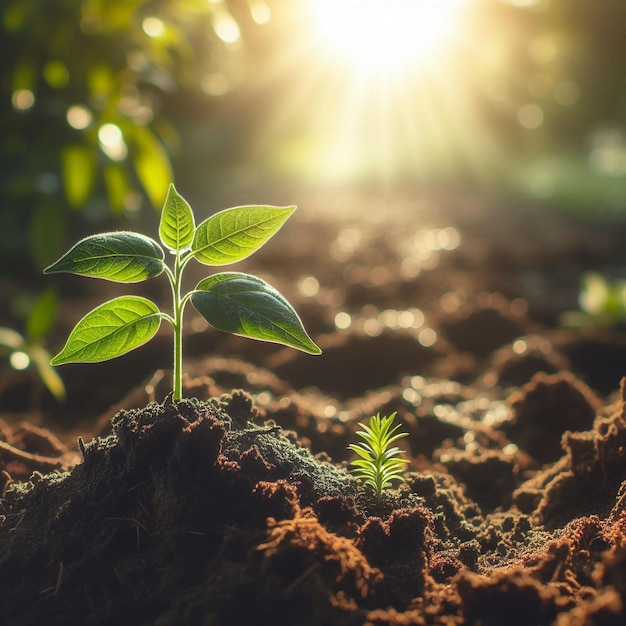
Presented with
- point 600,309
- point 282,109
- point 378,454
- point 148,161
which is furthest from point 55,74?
point 282,109

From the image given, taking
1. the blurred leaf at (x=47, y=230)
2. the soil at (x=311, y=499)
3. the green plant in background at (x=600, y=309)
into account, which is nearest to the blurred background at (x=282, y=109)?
the blurred leaf at (x=47, y=230)

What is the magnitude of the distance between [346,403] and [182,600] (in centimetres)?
200

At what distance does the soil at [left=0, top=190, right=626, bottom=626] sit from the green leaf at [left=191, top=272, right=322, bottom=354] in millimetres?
223

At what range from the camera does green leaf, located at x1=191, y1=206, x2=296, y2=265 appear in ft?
4.96

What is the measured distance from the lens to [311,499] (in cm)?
161

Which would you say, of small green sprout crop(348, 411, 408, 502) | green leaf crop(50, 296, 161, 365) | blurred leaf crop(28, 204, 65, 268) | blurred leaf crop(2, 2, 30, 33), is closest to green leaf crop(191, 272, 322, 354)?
green leaf crop(50, 296, 161, 365)

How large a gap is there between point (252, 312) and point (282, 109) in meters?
11.9

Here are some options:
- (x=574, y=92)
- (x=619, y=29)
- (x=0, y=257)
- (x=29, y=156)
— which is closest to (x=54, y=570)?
(x=29, y=156)

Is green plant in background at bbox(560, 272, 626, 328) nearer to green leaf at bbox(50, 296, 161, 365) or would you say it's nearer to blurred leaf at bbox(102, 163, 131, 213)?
blurred leaf at bbox(102, 163, 131, 213)

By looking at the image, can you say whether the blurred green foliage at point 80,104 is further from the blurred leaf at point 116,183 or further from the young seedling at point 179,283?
the young seedling at point 179,283

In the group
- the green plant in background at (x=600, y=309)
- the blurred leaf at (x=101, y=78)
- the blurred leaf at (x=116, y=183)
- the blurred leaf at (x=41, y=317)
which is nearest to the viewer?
the blurred leaf at (x=41, y=317)

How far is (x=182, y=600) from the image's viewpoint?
4.35 ft

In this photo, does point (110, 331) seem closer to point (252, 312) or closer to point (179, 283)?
point (179, 283)

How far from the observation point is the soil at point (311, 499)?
1.33 metres
